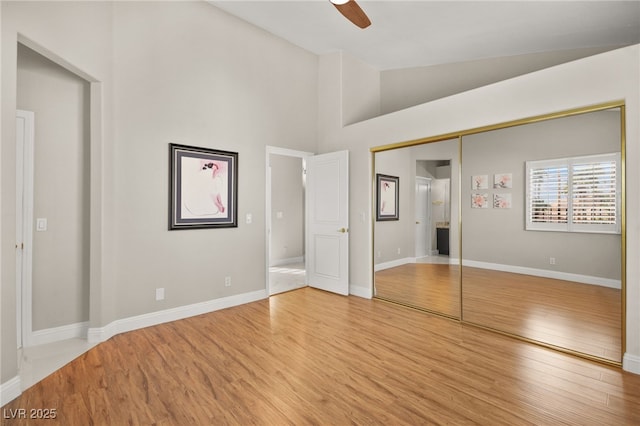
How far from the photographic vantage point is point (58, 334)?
301cm

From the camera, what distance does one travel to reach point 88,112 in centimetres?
312

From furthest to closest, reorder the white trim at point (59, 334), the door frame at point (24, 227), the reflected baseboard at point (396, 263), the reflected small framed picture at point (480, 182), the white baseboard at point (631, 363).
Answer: the reflected baseboard at point (396, 263), the reflected small framed picture at point (480, 182), the white trim at point (59, 334), the door frame at point (24, 227), the white baseboard at point (631, 363)

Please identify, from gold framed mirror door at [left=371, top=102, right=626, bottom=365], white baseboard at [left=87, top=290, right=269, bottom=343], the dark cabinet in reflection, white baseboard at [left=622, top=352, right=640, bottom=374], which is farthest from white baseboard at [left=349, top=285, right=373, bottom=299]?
white baseboard at [left=622, top=352, right=640, bottom=374]

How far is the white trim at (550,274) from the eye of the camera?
258 cm

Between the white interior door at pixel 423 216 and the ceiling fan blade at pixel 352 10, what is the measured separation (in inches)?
79.9

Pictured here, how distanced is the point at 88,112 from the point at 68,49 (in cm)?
65

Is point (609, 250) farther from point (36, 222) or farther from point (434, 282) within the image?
point (36, 222)

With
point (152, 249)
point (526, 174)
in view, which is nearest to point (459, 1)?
point (526, 174)

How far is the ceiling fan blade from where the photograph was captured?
2.56 meters

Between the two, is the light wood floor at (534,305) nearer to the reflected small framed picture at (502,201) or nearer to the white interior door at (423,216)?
the white interior door at (423,216)

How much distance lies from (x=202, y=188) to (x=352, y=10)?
8.53 ft

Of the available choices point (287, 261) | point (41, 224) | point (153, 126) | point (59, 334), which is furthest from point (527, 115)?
point (287, 261)

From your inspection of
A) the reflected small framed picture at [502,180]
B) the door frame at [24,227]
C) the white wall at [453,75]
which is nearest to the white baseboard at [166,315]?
the door frame at [24,227]

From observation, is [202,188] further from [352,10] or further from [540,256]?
[540,256]
